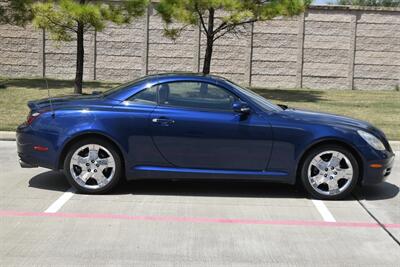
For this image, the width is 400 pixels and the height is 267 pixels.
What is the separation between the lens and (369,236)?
554cm

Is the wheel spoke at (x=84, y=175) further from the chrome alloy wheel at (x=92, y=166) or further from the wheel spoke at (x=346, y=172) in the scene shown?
the wheel spoke at (x=346, y=172)

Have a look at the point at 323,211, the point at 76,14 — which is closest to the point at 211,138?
the point at 323,211

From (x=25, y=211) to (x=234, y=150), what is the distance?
238cm

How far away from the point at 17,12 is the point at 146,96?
13.7 metres

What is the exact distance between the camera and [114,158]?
6730mm

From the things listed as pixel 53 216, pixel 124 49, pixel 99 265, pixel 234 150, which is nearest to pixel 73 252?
pixel 99 265

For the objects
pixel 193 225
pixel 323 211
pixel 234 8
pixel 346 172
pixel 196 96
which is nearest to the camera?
pixel 193 225

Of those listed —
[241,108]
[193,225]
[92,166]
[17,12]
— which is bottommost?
[193,225]

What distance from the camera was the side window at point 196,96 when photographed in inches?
270

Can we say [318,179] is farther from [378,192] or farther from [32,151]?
[32,151]

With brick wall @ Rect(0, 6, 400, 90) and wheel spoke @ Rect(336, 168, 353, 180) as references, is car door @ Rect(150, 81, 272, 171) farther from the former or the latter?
brick wall @ Rect(0, 6, 400, 90)

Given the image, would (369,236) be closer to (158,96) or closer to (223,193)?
(223,193)

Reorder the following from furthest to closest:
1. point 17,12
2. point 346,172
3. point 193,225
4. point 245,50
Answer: point 245,50 < point 17,12 < point 346,172 < point 193,225

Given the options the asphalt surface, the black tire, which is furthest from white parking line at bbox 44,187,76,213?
the black tire
